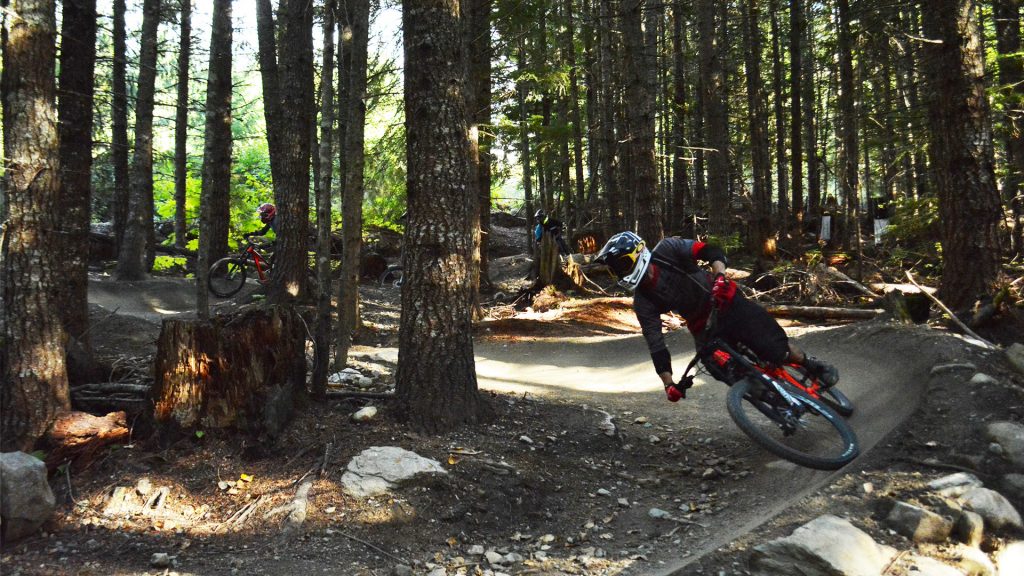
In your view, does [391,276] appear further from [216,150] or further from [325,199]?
[325,199]

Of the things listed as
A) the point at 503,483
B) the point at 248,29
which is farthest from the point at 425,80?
the point at 248,29

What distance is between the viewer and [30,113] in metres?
5.46

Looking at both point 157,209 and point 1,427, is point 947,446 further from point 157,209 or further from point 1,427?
point 157,209

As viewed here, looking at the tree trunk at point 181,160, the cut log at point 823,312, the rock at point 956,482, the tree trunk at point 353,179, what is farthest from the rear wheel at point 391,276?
the rock at point 956,482

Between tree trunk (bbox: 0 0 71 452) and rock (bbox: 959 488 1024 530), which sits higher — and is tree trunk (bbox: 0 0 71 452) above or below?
above

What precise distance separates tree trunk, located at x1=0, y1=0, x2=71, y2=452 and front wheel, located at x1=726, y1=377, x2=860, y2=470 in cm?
569

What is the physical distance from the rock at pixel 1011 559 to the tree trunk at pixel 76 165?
25.8 feet

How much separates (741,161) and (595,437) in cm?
3425

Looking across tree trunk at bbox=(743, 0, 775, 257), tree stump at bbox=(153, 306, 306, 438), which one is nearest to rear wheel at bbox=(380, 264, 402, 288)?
tree trunk at bbox=(743, 0, 775, 257)

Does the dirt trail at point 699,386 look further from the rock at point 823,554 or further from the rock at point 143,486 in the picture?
A: the rock at point 143,486

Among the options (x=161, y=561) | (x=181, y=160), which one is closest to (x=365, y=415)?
(x=161, y=561)

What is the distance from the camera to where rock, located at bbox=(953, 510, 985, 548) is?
13.0 ft

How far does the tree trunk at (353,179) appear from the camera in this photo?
365 inches

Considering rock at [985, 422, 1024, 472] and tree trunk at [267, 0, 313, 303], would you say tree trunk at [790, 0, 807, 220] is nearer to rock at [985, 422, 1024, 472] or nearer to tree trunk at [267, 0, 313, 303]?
tree trunk at [267, 0, 313, 303]
